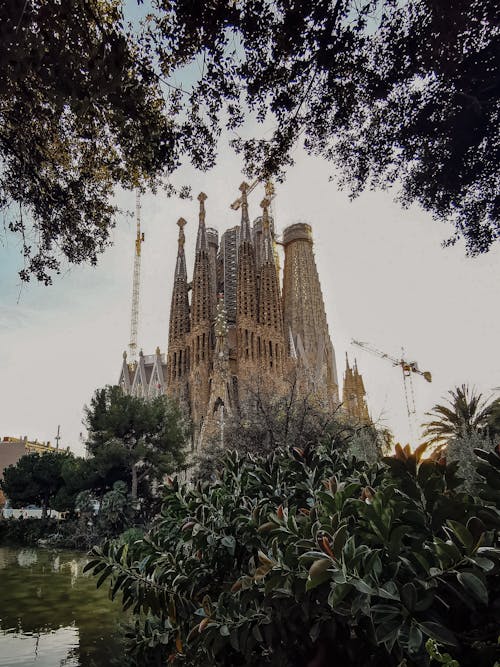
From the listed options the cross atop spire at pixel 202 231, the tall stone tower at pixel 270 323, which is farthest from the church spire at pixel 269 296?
the cross atop spire at pixel 202 231

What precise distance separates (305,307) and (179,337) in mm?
12121

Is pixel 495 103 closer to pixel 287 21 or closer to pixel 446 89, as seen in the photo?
pixel 446 89

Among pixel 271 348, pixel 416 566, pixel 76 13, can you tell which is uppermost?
pixel 271 348

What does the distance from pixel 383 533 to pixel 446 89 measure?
12.5ft

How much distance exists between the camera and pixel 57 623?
15.9 ft

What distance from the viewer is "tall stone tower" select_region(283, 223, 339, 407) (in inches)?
1551

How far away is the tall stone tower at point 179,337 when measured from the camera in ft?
115

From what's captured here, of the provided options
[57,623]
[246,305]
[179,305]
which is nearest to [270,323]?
[246,305]

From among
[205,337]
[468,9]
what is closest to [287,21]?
[468,9]

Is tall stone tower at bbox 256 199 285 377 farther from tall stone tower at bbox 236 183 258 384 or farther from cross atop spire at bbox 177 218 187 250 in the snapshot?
cross atop spire at bbox 177 218 187 250

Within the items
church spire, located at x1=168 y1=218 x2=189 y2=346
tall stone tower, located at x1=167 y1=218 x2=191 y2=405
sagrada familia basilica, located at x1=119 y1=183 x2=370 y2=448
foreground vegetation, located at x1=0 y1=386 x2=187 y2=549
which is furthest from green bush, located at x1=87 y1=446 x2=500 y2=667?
church spire, located at x1=168 y1=218 x2=189 y2=346

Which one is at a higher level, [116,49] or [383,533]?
[116,49]

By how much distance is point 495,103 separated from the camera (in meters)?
3.47

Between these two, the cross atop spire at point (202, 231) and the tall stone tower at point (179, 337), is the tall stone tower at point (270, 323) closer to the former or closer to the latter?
the cross atop spire at point (202, 231)
